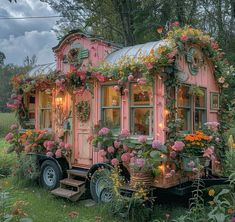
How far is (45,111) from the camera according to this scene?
8.30 meters

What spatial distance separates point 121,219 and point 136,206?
40cm

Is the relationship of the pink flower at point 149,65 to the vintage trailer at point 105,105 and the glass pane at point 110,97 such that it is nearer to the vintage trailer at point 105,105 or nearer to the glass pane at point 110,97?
the vintage trailer at point 105,105

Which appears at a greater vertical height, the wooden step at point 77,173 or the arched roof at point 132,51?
the arched roof at point 132,51

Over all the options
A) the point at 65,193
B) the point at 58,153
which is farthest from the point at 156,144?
the point at 58,153

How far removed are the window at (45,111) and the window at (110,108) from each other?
1.99 metres

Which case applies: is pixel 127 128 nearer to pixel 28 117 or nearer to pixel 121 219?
pixel 121 219

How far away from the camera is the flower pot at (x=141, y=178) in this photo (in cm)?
545

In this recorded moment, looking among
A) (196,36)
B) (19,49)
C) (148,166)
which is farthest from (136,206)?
(19,49)

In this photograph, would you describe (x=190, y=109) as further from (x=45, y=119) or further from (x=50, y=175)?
(x=45, y=119)

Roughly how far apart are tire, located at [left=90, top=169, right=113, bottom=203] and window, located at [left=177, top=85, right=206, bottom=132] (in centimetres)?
193

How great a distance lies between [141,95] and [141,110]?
305 millimetres

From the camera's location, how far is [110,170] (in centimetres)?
612

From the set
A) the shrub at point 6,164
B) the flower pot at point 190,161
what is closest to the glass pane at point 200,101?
the flower pot at point 190,161

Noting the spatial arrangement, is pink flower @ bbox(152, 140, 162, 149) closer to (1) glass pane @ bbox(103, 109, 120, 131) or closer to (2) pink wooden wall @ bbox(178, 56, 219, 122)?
(1) glass pane @ bbox(103, 109, 120, 131)
